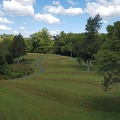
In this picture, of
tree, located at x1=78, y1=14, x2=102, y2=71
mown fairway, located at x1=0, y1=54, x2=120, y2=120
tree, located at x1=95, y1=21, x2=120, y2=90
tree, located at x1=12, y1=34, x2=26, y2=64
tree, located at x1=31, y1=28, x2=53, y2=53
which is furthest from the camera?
tree, located at x1=31, y1=28, x2=53, y2=53

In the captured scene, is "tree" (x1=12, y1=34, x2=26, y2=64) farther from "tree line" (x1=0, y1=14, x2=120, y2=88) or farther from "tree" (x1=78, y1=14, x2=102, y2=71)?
"tree" (x1=78, y1=14, x2=102, y2=71)

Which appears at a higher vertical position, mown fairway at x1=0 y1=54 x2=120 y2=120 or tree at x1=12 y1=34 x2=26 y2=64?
tree at x1=12 y1=34 x2=26 y2=64

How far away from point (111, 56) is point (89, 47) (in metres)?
36.6

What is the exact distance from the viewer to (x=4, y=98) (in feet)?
91.1

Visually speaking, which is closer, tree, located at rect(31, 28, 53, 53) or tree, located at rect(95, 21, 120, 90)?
tree, located at rect(95, 21, 120, 90)

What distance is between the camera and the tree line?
2884 centimetres

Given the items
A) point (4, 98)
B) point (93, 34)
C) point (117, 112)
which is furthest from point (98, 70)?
point (93, 34)

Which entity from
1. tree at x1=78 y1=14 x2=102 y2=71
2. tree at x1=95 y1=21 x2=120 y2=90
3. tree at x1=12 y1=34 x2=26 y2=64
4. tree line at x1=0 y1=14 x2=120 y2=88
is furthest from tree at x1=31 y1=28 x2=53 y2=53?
tree at x1=95 y1=21 x2=120 y2=90

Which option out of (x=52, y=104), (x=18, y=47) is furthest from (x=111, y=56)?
(x=18, y=47)

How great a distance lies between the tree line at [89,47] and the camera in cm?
2884

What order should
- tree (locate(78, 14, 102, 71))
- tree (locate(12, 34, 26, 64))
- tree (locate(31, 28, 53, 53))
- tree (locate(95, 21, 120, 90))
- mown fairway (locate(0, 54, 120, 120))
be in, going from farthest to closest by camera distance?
tree (locate(31, 28, 53, 53)) → tree (locate(12, 34, 26, 64)) → tree (locate(78, 14, 102, 71)) → tree (locate(95, 21, 120, 90)) → mown fairway (locate(0, 54, 120, 120))

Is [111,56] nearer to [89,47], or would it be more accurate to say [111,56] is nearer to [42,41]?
[89,47]

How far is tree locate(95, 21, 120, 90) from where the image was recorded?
28.4 m

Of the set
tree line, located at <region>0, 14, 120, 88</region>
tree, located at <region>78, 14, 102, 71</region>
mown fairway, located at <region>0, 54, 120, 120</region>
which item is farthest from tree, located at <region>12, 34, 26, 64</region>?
mown fairway, located at <region>0, 54, 120, 120</region>
